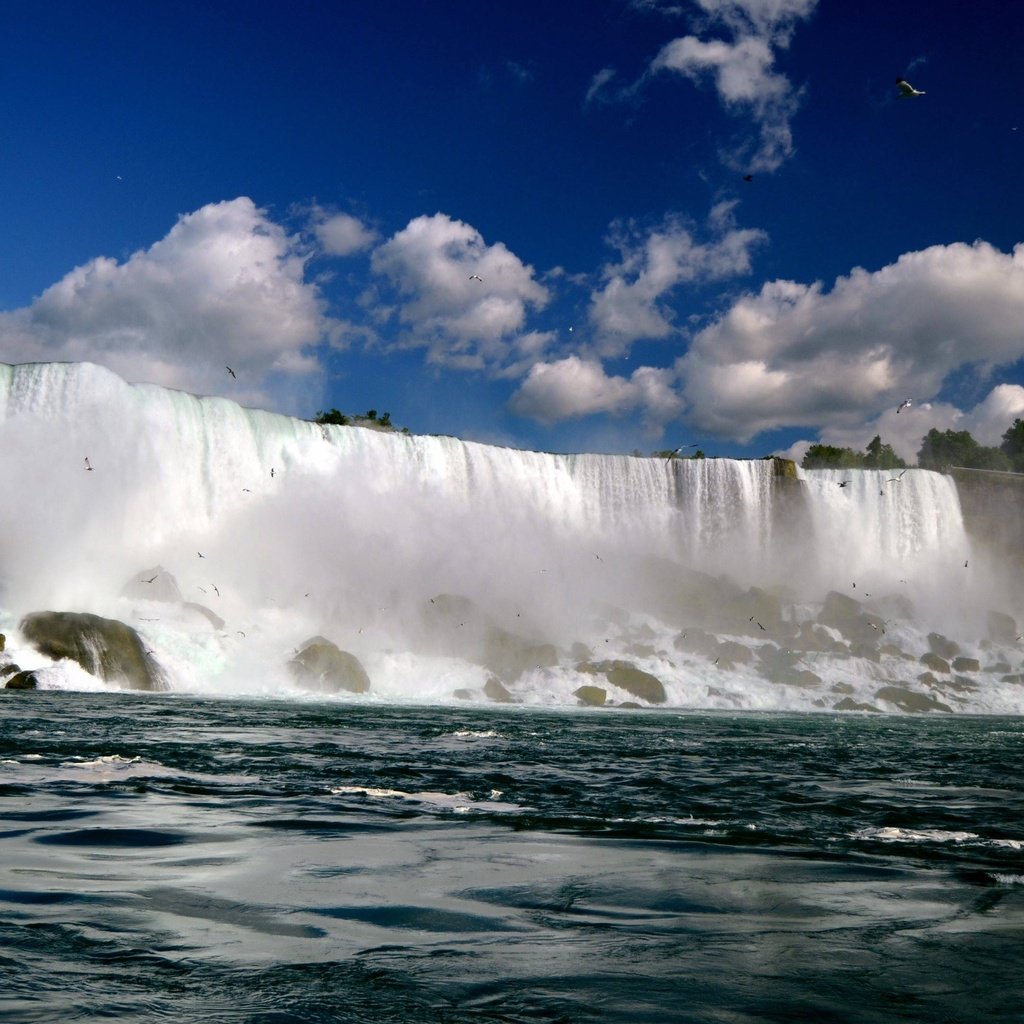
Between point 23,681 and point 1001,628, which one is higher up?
point 23,681

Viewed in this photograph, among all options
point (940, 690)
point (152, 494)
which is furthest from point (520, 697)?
point (940, 690)

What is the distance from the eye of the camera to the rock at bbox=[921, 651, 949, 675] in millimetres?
46469

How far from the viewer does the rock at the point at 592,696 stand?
1415 inches

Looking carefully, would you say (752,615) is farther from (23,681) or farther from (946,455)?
(946,455)

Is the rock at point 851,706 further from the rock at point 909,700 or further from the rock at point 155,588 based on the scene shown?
the rock at point 155,588

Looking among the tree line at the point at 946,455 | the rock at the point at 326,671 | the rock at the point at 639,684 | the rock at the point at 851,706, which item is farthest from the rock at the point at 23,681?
the tree line at the point at 946,455

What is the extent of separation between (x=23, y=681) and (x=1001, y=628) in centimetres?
4389

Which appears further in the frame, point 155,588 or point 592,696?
point 155,588

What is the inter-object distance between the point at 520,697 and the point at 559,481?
1546 centimetres

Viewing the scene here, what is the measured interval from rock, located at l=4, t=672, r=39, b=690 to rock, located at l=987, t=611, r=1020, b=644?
42595mm

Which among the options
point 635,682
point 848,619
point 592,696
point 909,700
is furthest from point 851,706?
point 592,696

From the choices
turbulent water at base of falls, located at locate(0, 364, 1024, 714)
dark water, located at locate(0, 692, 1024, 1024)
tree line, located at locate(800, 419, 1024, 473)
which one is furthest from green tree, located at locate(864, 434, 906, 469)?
dark water, located at locate(0, 692, 1024, 1024)

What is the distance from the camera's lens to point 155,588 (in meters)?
36.3

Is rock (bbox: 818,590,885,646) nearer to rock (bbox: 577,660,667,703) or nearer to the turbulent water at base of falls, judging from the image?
the turbulent water at base of falls
